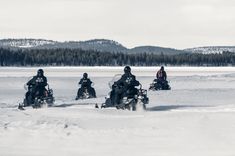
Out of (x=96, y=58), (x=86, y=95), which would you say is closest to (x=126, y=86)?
(x=86, y=95)

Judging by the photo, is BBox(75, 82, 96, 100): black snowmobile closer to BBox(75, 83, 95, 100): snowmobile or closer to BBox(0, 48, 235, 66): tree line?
BBox(75, 83, 95, 100): snowmobile

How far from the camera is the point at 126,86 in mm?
19453

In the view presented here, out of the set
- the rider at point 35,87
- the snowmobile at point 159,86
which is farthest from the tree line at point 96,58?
the rider at point 35,87

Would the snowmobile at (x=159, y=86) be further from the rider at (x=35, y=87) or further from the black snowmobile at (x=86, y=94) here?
the rider at (x=35, y=87)

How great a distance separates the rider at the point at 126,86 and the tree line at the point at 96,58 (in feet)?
445

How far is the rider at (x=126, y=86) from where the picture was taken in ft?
63.8

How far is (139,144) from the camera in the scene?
1051 cm

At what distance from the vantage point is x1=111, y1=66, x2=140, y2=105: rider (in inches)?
765

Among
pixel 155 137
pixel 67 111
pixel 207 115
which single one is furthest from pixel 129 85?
pixel 155 137

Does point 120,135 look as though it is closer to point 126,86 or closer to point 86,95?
point 126,86

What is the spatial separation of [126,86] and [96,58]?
493 feet

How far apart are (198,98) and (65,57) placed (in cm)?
14233

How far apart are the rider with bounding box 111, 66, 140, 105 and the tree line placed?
5344 inches

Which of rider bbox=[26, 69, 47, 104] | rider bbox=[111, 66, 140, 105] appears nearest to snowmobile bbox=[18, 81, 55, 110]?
rider bbox=[26, 69, 47, 104]
